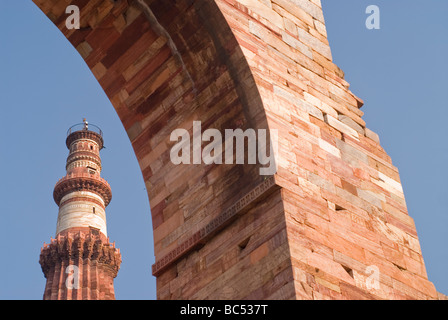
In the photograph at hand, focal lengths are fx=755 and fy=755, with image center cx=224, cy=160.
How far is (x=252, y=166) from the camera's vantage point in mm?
6090

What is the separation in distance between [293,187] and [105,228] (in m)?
31.1

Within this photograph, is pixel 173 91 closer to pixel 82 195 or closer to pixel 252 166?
pixel 252 166

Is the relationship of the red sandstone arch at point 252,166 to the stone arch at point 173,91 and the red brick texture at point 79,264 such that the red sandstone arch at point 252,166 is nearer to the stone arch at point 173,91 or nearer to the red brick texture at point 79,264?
the stone arch at point 173,91

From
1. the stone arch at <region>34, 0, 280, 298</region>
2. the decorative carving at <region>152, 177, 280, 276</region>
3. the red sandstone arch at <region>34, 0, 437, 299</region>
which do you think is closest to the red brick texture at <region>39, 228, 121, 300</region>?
the stone arch at <region>34, 0, 280, 298</region>

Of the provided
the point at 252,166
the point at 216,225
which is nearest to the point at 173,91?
the point at 252,166

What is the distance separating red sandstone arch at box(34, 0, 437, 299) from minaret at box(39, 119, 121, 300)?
26445 millimetres

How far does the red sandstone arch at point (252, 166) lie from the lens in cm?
566

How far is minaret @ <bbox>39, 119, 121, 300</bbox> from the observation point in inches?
1315

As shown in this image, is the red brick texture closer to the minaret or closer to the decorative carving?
the minaret

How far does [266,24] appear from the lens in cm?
705

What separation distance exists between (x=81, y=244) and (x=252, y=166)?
93.9 feet
